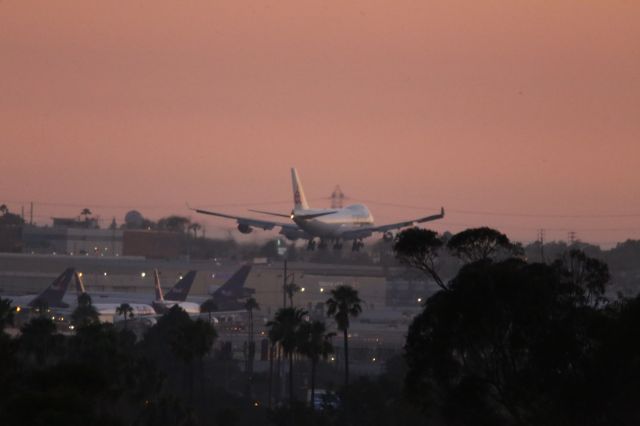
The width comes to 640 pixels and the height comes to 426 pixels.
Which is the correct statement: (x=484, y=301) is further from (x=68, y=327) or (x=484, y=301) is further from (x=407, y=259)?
(x=68, y=327)

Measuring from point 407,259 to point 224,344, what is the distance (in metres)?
95.3

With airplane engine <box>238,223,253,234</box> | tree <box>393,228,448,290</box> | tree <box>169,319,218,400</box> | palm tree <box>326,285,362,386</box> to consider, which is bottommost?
tree <box>169,319,218,400</box>

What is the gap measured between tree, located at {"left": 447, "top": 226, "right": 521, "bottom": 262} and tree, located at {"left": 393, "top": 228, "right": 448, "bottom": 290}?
1.09m

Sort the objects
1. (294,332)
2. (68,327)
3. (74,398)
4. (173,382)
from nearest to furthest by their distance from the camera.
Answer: (74,398) < (294,332) < (173,382) < (68,327)

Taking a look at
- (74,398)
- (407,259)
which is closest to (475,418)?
(407,259)

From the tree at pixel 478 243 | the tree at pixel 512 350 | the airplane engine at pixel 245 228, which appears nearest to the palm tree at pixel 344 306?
the tree at pixel 478 243

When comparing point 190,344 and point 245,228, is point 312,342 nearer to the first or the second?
point 190,344

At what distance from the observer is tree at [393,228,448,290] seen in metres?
69.9

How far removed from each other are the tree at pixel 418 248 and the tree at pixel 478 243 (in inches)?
42.8

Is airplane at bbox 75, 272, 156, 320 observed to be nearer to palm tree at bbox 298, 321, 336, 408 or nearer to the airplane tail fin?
the airplane tail fin

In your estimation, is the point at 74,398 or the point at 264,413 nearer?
the point at 74,398

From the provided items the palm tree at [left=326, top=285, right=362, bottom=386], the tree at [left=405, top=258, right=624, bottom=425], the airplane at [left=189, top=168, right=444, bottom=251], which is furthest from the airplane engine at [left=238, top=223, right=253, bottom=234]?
the tree at [left=405, top=258, right=624, bottom=425]

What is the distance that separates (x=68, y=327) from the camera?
582 feet

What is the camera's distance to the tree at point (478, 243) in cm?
7062
